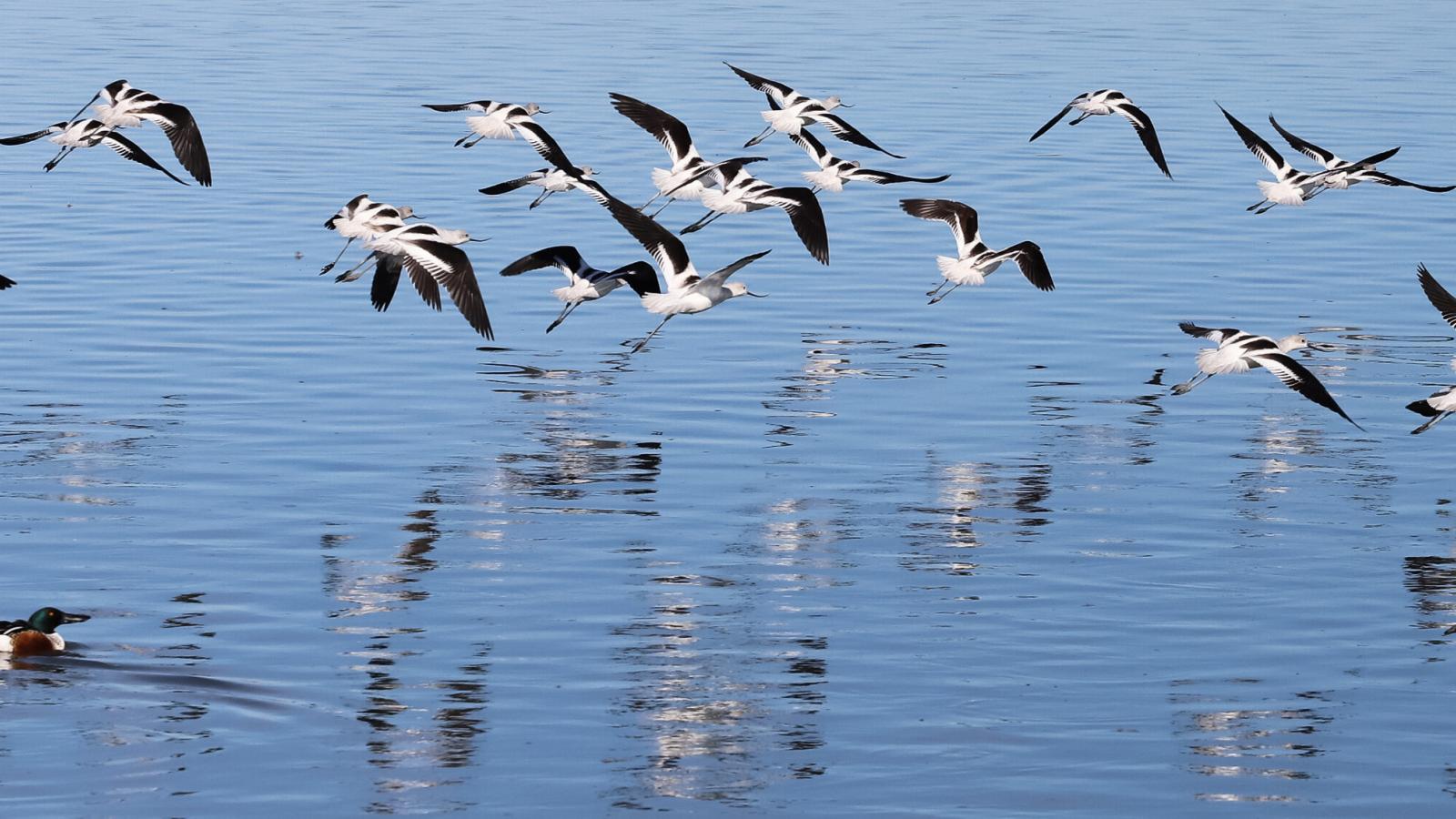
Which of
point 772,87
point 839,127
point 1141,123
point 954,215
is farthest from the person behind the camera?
point 1141,123

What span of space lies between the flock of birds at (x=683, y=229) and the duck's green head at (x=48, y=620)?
23.2ft

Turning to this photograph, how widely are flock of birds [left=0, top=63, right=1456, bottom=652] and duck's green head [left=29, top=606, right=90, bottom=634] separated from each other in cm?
707

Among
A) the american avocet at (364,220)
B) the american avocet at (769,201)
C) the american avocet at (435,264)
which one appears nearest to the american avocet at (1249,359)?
the american avocet at (769,201)

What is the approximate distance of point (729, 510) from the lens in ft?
62.8

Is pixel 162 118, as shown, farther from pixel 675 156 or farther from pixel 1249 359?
pixel 1249 359

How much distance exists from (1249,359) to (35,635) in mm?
12257

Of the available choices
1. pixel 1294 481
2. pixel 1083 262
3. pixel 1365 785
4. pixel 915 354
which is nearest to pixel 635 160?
pixel 1083 262

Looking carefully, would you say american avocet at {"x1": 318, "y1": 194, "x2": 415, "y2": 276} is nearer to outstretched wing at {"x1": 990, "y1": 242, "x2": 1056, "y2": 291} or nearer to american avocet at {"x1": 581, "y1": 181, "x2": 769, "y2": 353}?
american avocet at {"x1": 581, "y1": 181, "x2": 769, "y2": 353}

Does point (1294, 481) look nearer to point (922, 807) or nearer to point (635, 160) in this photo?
point (922, 807)

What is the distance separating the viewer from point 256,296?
2817cm

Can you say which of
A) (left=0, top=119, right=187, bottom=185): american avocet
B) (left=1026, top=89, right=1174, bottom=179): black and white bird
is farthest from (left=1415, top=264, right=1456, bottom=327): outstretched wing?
(left=0, top=119, right=187, bottom=185): american avocet

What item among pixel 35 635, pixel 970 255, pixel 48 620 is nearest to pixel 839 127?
pixel 970 255

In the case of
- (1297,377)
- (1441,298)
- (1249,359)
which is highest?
(1441,298)

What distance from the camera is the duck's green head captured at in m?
14.7
